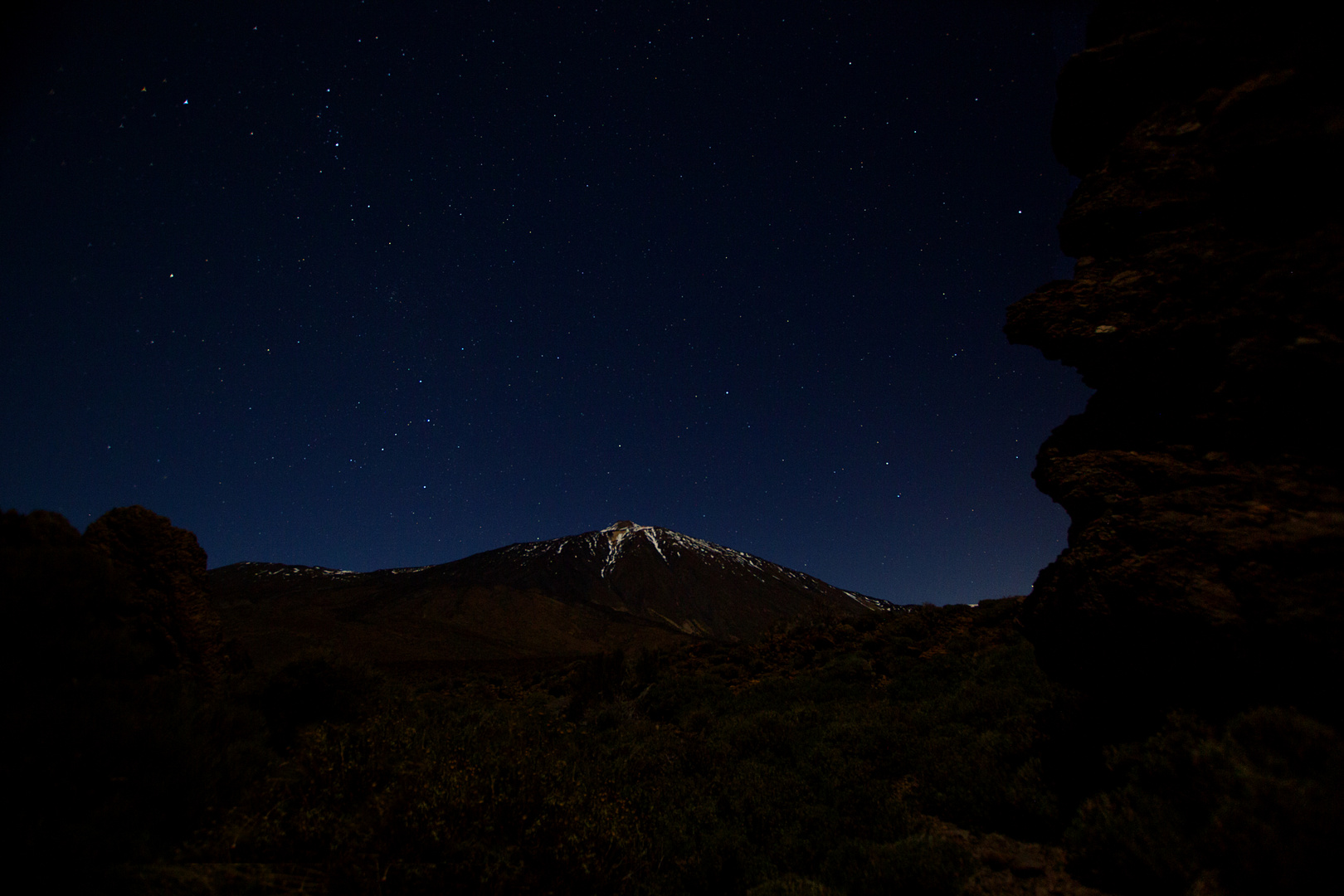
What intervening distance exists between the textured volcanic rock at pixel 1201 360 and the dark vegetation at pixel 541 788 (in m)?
0.57

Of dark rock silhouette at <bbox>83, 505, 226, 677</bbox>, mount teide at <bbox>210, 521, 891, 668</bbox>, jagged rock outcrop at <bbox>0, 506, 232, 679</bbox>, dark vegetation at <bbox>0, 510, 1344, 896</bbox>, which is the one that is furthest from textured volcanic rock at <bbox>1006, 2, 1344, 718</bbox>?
mount teide at <bbox>210, 521, 891, 668</bbox>

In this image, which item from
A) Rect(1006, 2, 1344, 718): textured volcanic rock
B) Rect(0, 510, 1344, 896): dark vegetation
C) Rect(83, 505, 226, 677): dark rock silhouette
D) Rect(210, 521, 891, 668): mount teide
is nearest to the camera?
Rect(0, 510, 1344, 896): dark vegetation

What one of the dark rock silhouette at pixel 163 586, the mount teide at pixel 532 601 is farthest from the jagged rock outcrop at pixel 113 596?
the mount teide at pixel 532 601

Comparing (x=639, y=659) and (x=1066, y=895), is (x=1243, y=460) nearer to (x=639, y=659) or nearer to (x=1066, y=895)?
(x=1066, y=895)

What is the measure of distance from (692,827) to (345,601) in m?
90.3

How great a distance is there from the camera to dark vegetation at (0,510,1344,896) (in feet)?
9.45

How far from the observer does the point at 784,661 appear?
14.3m

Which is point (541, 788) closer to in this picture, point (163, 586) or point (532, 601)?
point (163, 586)

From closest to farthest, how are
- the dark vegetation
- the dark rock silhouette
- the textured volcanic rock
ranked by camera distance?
the dark vegetation → the textured volcanic rock → the dark rock silhouette

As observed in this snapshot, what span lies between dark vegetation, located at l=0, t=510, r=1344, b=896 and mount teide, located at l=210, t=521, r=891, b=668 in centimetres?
311

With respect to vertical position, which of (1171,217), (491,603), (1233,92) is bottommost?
(491,603)

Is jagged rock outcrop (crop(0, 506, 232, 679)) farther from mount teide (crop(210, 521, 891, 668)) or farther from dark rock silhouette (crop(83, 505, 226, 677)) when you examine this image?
mount teide (crop(210, 521, 891, 668))

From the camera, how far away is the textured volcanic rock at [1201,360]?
353 centimetres

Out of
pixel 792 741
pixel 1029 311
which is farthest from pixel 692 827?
pixel 1029 311
